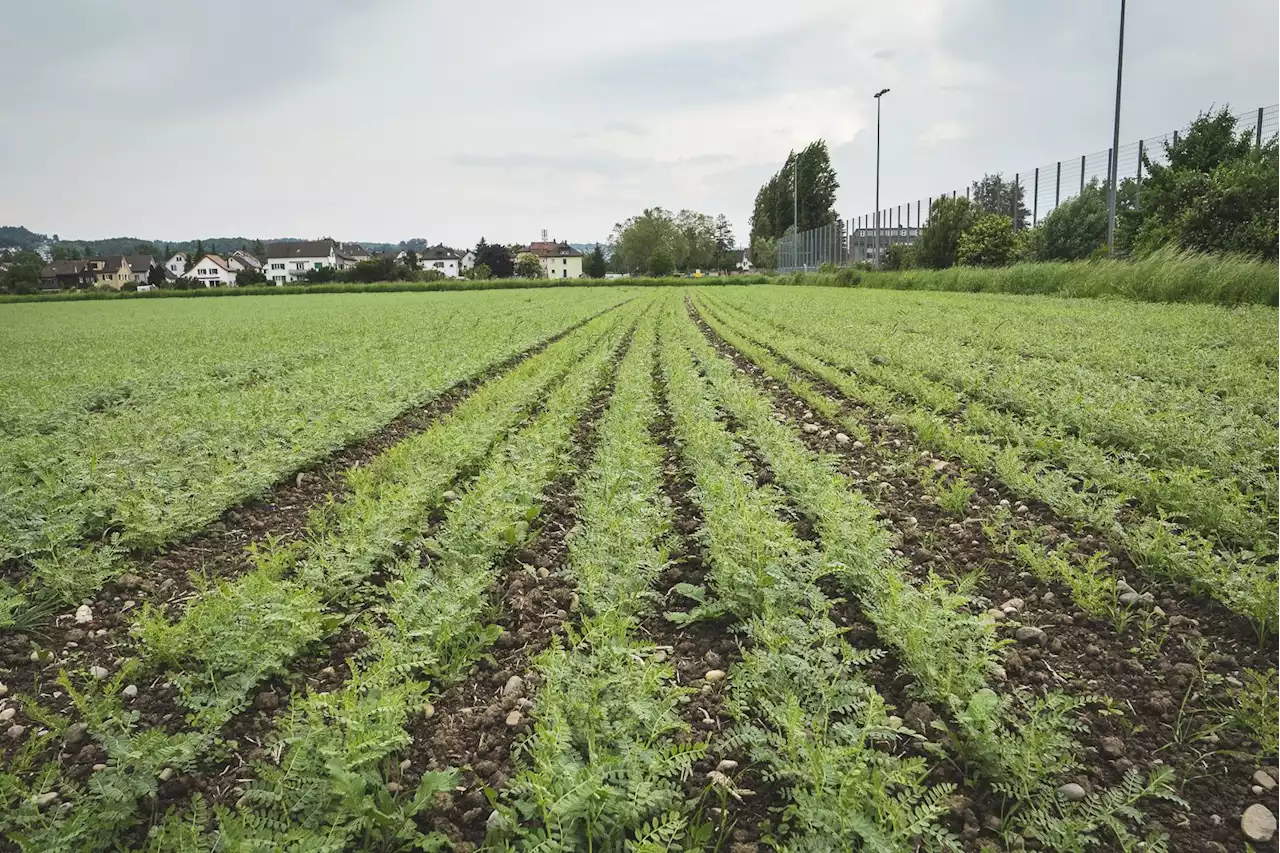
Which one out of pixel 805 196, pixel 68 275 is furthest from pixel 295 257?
pixel 805 196

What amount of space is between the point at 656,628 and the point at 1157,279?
764 inches

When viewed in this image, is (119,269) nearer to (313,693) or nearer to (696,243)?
(696,243)

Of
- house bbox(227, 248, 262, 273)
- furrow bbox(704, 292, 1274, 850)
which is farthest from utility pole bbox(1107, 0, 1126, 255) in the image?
house bbox(227, 248, 262, 273)

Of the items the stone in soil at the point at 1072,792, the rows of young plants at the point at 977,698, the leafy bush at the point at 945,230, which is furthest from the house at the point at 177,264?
the stone in soil at the point at 1072,792

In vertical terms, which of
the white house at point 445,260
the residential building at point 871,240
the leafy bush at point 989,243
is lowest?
the leafy bush at point 989,243

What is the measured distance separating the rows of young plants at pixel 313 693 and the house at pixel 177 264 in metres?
184

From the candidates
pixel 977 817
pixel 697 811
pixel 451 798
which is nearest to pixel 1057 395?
pixel 977 817

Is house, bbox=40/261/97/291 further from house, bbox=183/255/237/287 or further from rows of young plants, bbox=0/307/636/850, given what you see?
rows of young plants, bbox=0/307/636/850

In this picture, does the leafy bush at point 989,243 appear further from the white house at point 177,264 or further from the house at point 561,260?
the white house at point 177,264

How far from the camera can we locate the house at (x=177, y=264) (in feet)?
511

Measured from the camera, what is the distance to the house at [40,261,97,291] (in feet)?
411

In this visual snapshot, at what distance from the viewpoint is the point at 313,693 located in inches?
108

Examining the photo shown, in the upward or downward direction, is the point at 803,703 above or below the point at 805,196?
below

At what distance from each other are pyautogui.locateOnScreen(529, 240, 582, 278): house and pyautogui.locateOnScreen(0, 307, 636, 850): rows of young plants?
6333 inches
